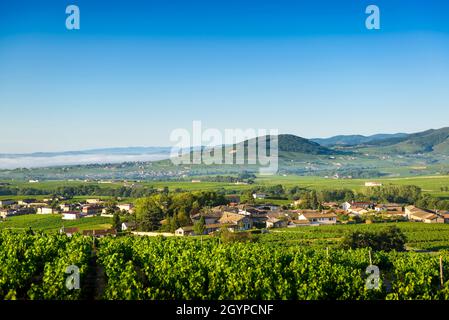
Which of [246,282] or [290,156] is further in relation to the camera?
[290,156]

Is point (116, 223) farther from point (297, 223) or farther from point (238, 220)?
point (297, 223)

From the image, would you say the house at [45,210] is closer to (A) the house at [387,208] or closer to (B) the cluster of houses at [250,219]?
(B) the cluster of houses at [250,219]

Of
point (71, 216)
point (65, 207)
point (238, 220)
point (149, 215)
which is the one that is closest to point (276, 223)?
point (238, 220)

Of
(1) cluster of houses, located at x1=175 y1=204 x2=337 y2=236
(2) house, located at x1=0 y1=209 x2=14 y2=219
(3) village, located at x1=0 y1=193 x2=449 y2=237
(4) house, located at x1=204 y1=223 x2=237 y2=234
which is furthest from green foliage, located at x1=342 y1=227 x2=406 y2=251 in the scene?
(2) house, located at x1=0 y1=209 x2=14 y2=219

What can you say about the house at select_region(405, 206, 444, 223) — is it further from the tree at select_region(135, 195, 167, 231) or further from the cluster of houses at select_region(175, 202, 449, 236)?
the tree at select_region(135, 195, 167, 231)

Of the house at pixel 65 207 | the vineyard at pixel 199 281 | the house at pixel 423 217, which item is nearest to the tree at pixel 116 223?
the house at pixel 65 207

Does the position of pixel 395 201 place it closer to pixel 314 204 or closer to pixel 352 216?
pixel 314 204
